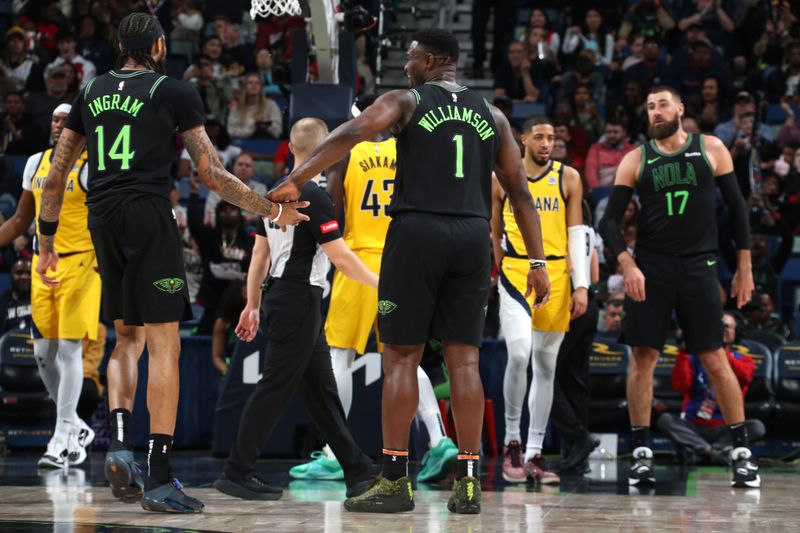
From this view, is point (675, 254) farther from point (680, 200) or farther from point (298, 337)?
point (298, 337)

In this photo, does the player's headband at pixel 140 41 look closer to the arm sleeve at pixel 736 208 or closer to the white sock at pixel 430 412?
the white sock at pixel 430 412

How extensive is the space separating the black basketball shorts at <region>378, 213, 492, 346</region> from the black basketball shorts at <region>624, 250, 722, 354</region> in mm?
2143

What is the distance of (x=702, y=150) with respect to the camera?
24.0 feet

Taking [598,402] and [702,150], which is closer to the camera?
[702,150]

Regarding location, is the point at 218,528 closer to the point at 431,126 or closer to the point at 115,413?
the point at 115,413

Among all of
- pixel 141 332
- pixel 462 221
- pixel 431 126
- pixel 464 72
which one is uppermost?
pixel 464 72

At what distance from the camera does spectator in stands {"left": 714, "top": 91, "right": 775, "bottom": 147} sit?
1349 cm

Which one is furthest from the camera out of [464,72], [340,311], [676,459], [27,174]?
[464,72]

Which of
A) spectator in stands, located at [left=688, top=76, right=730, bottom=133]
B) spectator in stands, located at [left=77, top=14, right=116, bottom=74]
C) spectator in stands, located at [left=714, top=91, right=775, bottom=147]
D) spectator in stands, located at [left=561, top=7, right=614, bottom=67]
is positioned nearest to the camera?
spectator in stands, located at [left=714, top=91, right=775, bottom=147]

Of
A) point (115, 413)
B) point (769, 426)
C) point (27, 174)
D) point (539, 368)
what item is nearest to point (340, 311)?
point (539, 368)

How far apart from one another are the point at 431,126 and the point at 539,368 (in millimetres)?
2708

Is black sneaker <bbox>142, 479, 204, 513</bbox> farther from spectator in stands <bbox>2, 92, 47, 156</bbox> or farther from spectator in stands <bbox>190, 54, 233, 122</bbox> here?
spectator in stands <bbox>190, 54, 233, 122</bbox>

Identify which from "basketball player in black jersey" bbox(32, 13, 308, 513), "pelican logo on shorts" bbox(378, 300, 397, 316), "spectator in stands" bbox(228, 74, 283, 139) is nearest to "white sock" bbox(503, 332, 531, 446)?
"pelican logo on shorts" bbox(378, 300, 397, 316)

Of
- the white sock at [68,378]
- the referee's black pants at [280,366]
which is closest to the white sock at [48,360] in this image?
the white sock at [68,378]
